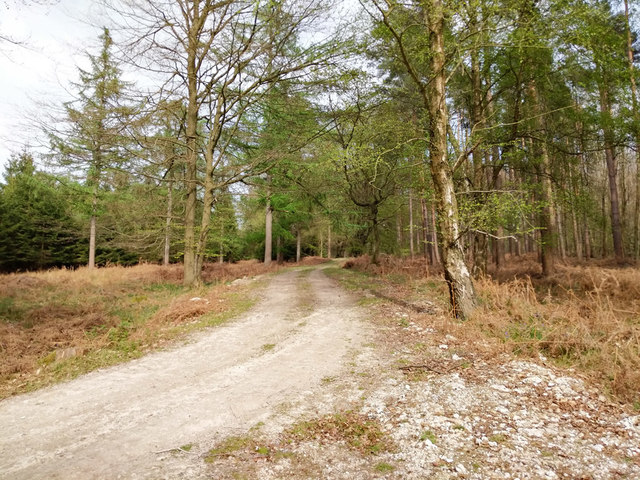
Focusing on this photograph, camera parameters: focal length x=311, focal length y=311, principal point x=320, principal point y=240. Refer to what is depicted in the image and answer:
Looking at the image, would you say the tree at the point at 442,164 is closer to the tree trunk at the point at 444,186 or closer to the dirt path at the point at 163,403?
the tree trunk at the point at 444,186

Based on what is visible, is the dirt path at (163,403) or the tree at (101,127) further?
the tree at (101,127)

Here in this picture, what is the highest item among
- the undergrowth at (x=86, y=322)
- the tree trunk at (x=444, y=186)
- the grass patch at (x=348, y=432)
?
the tree trunk at (x=444, y=186)

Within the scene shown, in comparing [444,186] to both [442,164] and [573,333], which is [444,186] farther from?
[573,333]

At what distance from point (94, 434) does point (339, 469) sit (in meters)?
2.53

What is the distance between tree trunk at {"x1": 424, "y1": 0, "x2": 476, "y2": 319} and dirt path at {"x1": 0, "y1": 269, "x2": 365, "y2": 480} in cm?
251

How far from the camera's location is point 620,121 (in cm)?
943

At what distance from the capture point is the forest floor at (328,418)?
272 centimetres

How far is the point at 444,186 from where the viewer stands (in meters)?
7.30

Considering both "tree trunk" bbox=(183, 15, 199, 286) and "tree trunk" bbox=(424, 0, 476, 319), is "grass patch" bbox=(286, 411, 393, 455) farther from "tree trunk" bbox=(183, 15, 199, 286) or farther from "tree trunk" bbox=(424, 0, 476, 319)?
"tree trunk" bbox=(183, 15, 199, 286)

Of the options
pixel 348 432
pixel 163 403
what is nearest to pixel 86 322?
pixel 163 403

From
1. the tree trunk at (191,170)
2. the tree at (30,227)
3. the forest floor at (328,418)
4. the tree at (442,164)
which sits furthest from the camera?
the tree at (30,227)

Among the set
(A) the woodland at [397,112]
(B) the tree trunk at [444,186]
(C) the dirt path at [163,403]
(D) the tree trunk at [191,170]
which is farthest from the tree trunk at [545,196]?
(D) the tree trunk at [191,170]

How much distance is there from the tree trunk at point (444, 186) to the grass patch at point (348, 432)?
453cm

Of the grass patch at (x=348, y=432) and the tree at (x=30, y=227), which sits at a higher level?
the tree at (x=30, y=227)
